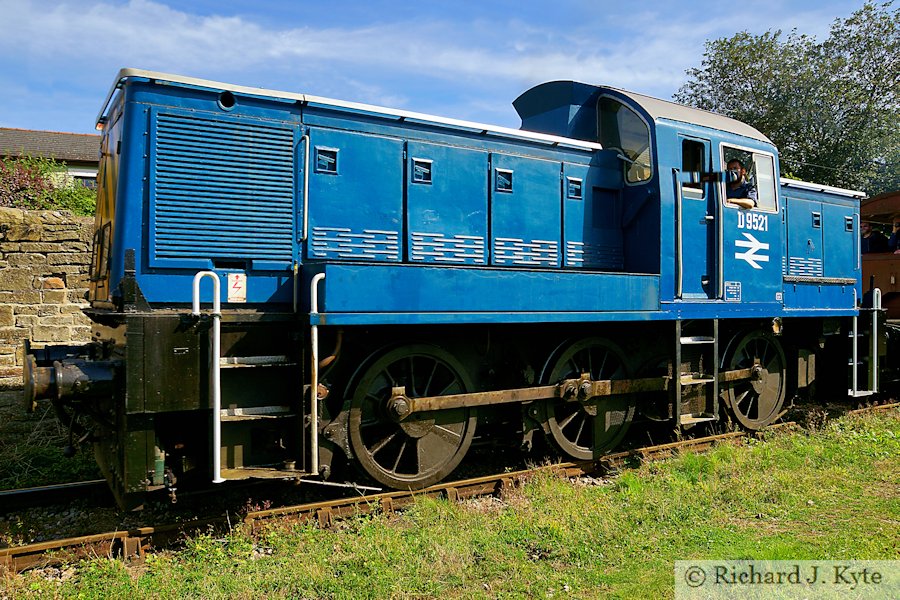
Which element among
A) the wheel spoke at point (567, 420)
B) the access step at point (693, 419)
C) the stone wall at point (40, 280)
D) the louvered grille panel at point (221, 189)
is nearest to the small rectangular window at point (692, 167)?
the access step at point (693, 419)

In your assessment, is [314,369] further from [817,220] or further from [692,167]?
[817,220]

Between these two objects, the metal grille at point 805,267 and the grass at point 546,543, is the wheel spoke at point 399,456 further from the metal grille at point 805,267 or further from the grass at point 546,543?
the metal grille at point 805,267

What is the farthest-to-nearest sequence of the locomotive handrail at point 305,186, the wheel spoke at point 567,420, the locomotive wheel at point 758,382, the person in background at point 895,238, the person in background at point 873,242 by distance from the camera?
the person in background at point 873,242, the person in background at point 895,238, the locomotive wheel at point 758,382, the wheel spoke at point 567,420, the locomotive handrail at point 305,186

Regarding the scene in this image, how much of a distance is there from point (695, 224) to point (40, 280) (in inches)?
321

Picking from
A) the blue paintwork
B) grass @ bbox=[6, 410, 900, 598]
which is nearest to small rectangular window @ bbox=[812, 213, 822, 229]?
the blue paintwork

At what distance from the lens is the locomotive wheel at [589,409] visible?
6.37 m

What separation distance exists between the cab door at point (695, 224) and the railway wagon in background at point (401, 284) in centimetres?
2

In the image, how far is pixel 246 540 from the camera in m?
4.59

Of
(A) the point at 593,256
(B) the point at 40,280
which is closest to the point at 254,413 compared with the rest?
(A) the point at 593,256

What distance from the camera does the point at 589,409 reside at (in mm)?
6562

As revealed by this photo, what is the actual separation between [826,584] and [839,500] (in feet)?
6.16

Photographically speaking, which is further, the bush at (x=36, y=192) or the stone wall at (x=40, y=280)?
the bush at (x=36, y=192)

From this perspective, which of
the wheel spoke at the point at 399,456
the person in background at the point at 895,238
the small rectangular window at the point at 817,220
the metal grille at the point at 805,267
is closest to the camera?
the wheel spoke at the point at 399,456

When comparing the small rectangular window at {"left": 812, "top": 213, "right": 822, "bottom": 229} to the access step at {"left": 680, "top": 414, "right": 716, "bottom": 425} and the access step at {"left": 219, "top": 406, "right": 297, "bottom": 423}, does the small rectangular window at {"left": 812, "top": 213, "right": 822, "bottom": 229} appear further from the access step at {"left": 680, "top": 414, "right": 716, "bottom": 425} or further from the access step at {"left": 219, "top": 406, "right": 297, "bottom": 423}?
the access step at {"left": 219, "top": 406, "right": 297, "bottom": 423}
